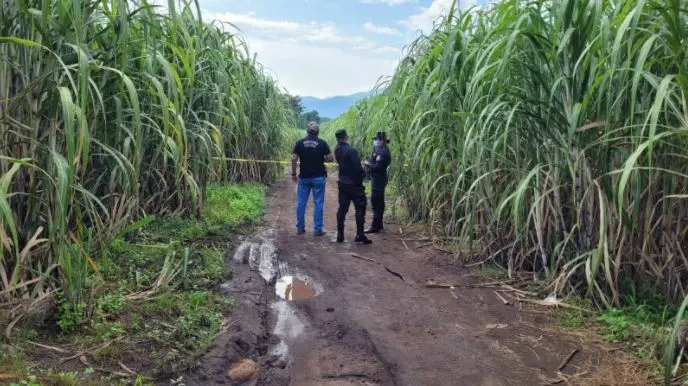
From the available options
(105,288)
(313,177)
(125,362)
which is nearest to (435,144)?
(313,177)

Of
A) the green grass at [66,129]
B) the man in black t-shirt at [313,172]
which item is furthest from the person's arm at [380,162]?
the green grass at [66,129]

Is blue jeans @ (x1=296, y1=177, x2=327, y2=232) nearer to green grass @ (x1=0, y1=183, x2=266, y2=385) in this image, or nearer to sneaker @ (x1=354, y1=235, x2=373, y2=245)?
sneaker @ (x1=354, y1=235, x2=373, y2=245)

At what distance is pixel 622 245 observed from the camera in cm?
344

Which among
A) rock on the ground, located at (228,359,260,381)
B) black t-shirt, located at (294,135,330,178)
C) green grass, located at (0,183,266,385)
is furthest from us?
black t-shirt, located at (294,135,330,178)

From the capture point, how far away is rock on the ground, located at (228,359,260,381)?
8.96 ft

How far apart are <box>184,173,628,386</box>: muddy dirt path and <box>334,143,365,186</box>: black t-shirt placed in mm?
1453

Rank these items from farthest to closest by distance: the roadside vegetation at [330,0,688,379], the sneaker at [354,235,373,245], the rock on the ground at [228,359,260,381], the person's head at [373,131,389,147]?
the person's head at [373,131,389,147] → the sneaker at [354,235,373,245] → the roadside vegetation at [330,0,688,379] → the rock on the ground at [228,359,260,381]

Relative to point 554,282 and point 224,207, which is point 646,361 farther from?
point 224,207

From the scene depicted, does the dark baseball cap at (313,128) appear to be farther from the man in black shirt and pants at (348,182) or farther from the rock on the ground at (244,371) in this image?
the rock on the ground at (244,371)

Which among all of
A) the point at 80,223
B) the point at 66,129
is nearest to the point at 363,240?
the point at 80,223

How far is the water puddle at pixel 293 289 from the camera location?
4.25m

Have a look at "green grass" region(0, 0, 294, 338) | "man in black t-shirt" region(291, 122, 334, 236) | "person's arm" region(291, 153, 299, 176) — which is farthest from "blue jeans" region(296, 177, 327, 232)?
"green grass" region(0, 0, 294, 338)

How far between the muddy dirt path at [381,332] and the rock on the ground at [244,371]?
4cm

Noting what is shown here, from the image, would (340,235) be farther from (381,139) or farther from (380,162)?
(381,139)
